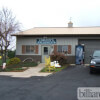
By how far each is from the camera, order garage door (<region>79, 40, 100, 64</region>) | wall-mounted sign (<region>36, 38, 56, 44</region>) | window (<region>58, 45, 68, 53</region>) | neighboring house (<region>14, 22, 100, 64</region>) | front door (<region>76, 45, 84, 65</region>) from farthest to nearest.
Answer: wall-mounted sign (<region>36, 38, 56, 44</region>)
window (<region>58, 45, 68, 53</region>)
garage door (<region>79, 40, 100, 64</region>)
neighboring house (<region>14, 22, 100, 64</region>)
front door (<region>76, 45, 84, 65</region>)

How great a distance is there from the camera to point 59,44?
16.9 meters

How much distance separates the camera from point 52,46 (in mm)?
17047

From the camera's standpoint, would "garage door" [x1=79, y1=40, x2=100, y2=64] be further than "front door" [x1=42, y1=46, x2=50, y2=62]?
No

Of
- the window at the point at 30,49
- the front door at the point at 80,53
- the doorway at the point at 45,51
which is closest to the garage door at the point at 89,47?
the front door at the point at 80,53

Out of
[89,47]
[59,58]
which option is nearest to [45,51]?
[59,58]

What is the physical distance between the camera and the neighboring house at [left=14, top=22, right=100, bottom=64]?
1613 centimetres

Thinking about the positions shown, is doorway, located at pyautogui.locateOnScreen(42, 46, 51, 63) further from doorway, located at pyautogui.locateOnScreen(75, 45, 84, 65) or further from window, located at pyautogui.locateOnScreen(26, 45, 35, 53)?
doorway, located at pyautogui.locateOnScreen(75, 45, 84, 65)

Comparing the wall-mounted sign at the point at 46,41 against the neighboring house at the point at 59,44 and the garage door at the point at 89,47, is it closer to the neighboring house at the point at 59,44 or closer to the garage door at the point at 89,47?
the neighboring house at the point at 59,44

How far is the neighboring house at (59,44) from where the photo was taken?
16.1 meters

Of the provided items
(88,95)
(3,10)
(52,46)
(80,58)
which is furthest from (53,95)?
(3,10)

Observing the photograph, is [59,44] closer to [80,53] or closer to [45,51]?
[45,51]

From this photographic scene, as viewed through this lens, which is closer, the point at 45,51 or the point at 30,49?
the point at 45,51

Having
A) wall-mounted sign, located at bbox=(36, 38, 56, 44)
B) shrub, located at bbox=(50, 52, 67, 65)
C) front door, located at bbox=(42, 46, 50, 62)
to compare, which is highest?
wall-mounted sign, located at bbox=(36, 38, 56, 44)

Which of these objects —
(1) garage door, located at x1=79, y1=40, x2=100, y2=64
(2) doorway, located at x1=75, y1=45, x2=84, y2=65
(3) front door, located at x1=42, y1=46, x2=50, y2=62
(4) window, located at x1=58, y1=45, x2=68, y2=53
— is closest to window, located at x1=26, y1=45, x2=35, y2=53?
(3) front door, located at x1=42, y1=46, x2=50, y2=62
